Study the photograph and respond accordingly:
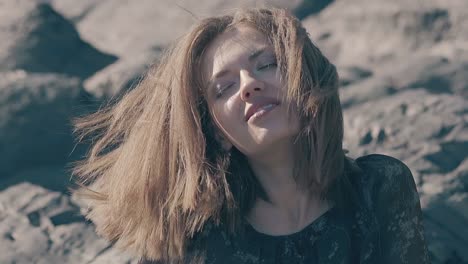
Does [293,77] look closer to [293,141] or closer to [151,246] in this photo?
[293,141]

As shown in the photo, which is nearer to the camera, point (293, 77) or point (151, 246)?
point (293, 77)

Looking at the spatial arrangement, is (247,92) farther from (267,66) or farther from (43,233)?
(43,233)

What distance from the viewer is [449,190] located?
3961 mm

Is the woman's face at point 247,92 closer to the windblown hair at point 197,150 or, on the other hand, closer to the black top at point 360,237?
the windblown hair at point 197,150

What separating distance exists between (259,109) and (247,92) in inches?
2.1

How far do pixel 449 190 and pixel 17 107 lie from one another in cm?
187

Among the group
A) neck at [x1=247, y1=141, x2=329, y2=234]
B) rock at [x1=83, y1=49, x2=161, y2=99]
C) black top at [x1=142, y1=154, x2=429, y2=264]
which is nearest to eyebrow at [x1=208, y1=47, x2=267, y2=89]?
neck at [x1=247, y1=141, x2=329, y2=234]

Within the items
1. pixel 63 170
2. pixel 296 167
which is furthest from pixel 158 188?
pixel 63 170

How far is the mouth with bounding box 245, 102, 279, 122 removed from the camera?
2646 mm

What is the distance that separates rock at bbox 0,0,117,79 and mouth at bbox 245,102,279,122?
2.17 metres

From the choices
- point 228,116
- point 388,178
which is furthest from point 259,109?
point 388,178

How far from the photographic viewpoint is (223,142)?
9.49 ft

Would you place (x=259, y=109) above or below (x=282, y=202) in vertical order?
above

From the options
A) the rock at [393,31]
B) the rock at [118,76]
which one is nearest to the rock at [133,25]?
the rock at [118,76]
